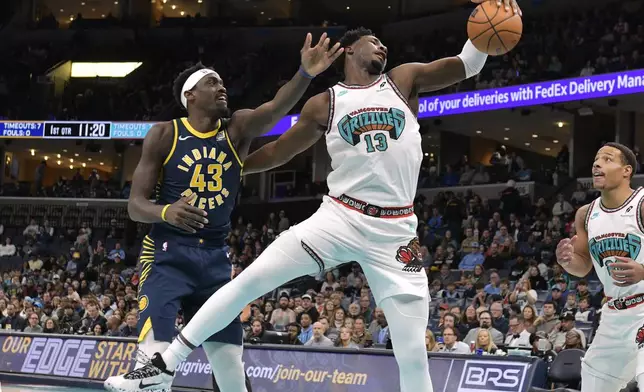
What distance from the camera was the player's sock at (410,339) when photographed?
4.92 m

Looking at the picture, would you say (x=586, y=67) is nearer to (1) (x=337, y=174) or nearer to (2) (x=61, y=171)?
(1) (x=337, y=174)

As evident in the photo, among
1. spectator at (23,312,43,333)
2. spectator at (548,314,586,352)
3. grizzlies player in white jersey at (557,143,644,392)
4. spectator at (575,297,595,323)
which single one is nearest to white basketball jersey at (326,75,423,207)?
grizzlies player in white jersey at (557,143,644,392)

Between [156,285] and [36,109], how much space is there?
2851 cm

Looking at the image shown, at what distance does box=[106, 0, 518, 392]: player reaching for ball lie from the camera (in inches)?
195

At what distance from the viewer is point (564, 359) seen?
9578mm

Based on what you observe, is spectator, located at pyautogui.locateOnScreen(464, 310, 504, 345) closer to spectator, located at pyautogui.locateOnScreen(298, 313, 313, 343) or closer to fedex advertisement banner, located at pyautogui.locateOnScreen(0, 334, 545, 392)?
fedex advertisement banner, located at pyautogui.locateOnScreen(0, 334, 545, 392)

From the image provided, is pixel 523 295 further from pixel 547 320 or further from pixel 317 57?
pixel 317 57

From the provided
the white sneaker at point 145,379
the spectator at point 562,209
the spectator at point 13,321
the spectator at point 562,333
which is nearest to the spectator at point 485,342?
the spectator at point 562,333

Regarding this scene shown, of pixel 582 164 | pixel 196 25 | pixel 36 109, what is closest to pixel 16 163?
pixel 36 109

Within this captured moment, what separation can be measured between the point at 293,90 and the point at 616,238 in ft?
7.67

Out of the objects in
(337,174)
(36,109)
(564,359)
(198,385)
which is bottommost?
(198,385)

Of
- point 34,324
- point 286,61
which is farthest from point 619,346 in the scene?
point 286,61


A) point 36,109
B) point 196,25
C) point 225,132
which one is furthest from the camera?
point 196,25

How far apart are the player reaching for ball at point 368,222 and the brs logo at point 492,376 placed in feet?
16.9
